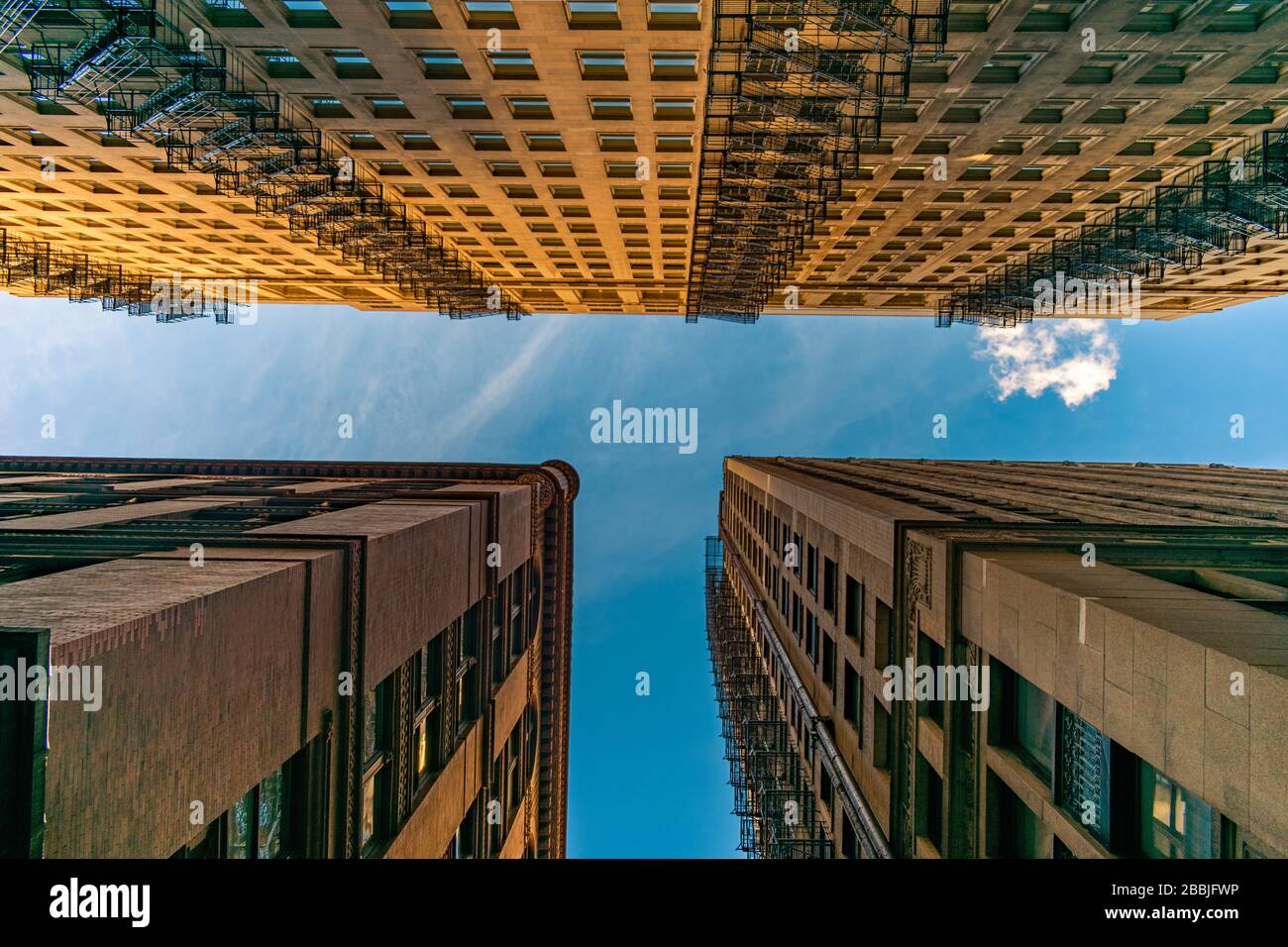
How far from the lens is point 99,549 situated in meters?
13.4

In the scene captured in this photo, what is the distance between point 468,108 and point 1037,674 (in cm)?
2311

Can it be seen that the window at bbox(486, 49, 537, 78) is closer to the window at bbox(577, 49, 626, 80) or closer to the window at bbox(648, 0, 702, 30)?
the window at bbox(577, 49, 626, 80)

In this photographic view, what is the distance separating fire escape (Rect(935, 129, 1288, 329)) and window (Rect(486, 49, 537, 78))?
2414 cm

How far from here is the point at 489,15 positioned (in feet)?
57.7

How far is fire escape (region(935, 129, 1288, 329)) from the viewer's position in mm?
22469

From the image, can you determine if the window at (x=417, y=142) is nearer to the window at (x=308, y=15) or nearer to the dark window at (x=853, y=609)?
the window at (x=308, y=15)

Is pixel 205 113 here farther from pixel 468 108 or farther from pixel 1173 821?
pixel 1173 821

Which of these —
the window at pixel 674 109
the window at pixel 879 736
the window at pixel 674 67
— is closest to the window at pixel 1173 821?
the window at pixel 879 736

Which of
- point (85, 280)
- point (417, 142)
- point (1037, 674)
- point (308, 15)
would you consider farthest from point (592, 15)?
point (85, 280)

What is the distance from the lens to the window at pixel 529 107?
20859 mm

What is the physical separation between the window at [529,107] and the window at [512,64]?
110 centimetres
